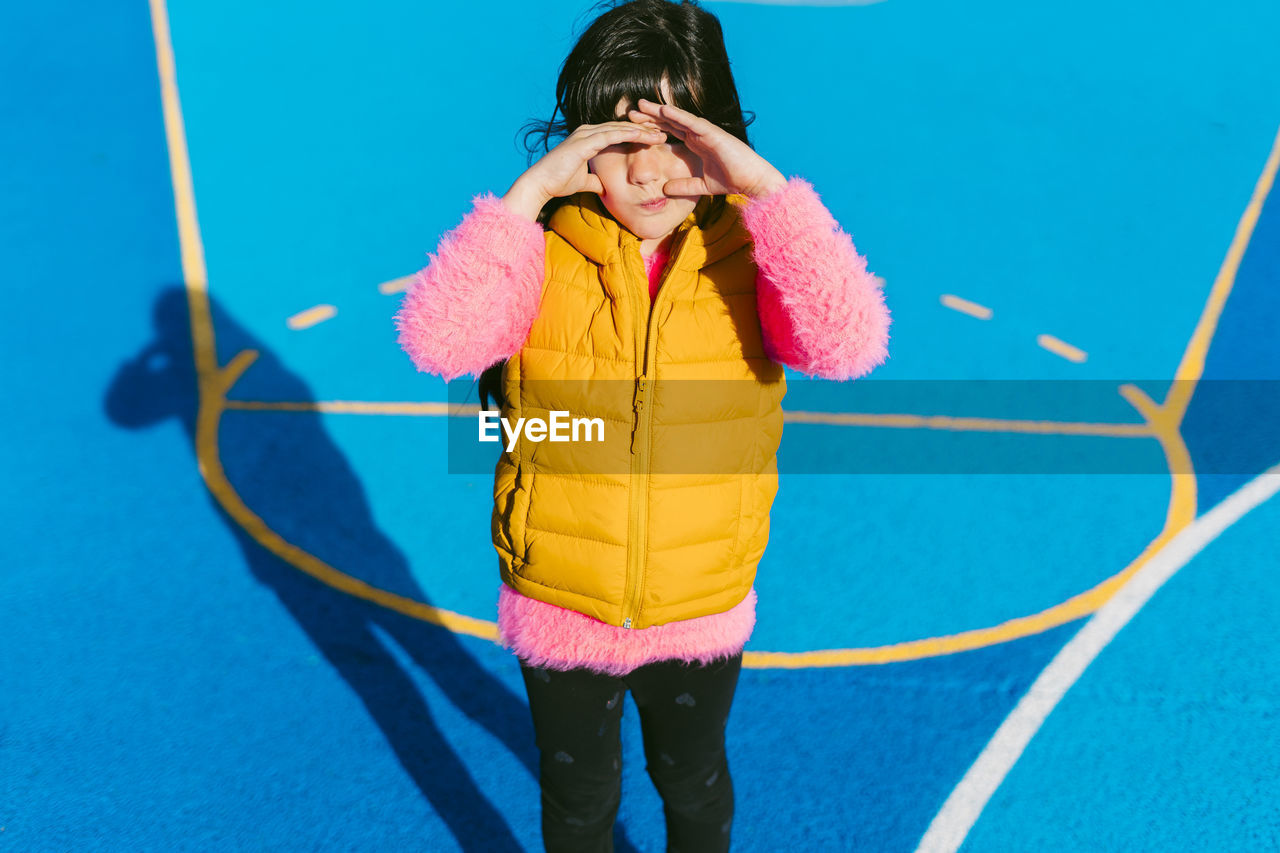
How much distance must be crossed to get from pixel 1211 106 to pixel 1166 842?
526cm

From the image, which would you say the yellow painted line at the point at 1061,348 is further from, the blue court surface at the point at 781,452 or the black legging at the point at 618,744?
the black legging at the point at 618,744

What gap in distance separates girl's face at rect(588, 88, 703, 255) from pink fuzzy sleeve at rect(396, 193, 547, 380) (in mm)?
164

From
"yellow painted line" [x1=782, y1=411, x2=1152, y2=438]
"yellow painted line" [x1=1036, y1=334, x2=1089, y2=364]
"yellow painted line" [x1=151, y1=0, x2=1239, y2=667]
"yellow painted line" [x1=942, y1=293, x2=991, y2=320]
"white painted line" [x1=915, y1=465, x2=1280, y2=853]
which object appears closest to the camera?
"white painted line" [x1=915, y1=465, x2=1280, y2=853]

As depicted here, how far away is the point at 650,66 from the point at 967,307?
3.49m

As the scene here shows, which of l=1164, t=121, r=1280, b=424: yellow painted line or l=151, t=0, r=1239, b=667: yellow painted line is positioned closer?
l=151, t=0, r=1239, b=667: yellow painted line

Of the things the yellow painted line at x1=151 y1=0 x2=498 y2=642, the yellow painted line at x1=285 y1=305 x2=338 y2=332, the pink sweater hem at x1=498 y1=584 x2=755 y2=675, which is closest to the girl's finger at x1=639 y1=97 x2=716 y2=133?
the pink sweater hem at x1=498 y1=584 x2=755 y2=675

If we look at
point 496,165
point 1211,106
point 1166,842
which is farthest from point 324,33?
point 1166,842

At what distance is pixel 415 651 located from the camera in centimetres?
314

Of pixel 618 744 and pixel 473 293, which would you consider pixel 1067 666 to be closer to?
pixel 618 744

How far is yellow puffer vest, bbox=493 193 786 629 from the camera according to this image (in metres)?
1.77

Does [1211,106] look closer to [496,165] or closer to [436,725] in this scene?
[496,165]

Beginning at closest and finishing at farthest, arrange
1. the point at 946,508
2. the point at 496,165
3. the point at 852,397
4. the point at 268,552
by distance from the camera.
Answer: the point at 268,552 → the point at 946,508 → the point at 852,397 → the point at 496,165

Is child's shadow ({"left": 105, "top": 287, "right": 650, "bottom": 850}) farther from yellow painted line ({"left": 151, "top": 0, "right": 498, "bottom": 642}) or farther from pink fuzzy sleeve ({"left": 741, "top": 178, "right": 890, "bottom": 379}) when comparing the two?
pink fuzzy sleeve ({"left": 741, "top": 178, "right": 890, "bottom": 379})

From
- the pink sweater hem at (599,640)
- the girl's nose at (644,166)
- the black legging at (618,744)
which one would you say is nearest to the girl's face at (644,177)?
the girl's nose at (644,166)
